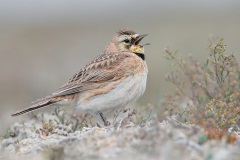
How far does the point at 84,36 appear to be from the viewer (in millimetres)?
32312

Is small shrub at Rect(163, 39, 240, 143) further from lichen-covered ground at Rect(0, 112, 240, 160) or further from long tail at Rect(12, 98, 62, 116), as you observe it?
long tail at Rect(12, 98, 62, 116)

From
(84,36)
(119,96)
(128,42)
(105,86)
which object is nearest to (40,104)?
(105,86)

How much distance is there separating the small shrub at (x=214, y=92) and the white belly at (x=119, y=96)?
403 millimetres

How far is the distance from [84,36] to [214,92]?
2363 centimetres

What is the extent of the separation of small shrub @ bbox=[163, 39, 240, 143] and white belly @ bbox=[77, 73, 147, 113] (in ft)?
1.32

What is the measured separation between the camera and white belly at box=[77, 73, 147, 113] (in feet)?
29.8

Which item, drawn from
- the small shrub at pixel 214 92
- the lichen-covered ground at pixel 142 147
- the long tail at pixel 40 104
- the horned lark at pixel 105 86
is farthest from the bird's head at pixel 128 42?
the lichen-covered ground at pixel 142 147

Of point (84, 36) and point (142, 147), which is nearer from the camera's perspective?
point (142, 147)

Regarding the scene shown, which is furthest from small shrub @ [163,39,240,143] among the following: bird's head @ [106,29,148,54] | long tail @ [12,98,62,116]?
long tail @ [12,98,62,116]

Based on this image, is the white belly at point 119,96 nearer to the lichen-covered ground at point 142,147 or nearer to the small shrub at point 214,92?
the small shrub at point 214,92

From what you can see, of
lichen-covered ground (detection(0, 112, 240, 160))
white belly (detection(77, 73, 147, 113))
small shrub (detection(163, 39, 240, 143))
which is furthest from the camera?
white belly (detection(77, 73, 147, 113))

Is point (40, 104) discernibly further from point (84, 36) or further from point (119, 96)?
point (84, 36)

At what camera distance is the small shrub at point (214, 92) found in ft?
26.0

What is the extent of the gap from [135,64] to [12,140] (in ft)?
6.44
